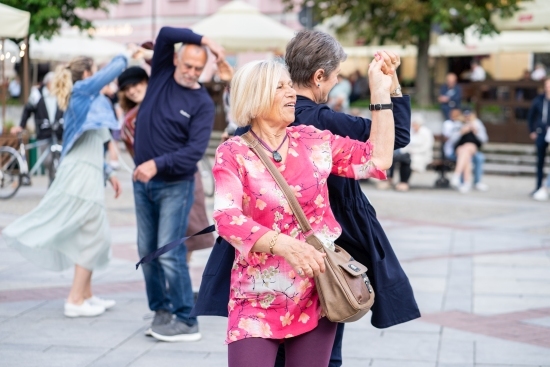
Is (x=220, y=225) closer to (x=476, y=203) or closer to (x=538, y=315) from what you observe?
(x=538, y=315)

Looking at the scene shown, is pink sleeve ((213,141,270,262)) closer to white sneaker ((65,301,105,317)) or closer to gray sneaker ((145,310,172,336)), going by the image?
gray sneaker ((145,310,172,336))

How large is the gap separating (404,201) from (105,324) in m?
8.87

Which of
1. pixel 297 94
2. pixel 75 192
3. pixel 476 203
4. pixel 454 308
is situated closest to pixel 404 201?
pixel 476 203

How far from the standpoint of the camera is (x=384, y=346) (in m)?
6.27

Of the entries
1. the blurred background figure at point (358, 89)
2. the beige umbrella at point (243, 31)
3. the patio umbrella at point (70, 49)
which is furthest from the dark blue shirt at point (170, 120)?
the blurred background figure at point (358, 89)

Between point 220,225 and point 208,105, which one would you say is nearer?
point 220,225

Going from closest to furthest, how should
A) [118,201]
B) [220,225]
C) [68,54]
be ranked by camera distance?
[220,225] < [118,201] < [68,54]

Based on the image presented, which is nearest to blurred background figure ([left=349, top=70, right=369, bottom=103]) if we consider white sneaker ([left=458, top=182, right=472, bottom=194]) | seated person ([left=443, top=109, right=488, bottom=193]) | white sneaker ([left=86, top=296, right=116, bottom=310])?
seated person ([left=443, top=109, right=488, bottom=193])

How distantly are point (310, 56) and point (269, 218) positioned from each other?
0.75 metres

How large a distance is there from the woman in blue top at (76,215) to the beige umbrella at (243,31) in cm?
1494

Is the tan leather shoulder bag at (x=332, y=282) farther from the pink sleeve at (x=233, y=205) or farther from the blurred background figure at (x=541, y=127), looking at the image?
the blurred background figure at (x=541, y=127)

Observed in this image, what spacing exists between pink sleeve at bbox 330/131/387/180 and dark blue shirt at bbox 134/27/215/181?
2401 millimetres

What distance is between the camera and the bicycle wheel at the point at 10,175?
14.5 meters

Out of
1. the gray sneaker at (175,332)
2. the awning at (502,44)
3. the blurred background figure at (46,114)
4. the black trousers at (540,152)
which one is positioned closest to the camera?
the gray sneaker at (175,332)
